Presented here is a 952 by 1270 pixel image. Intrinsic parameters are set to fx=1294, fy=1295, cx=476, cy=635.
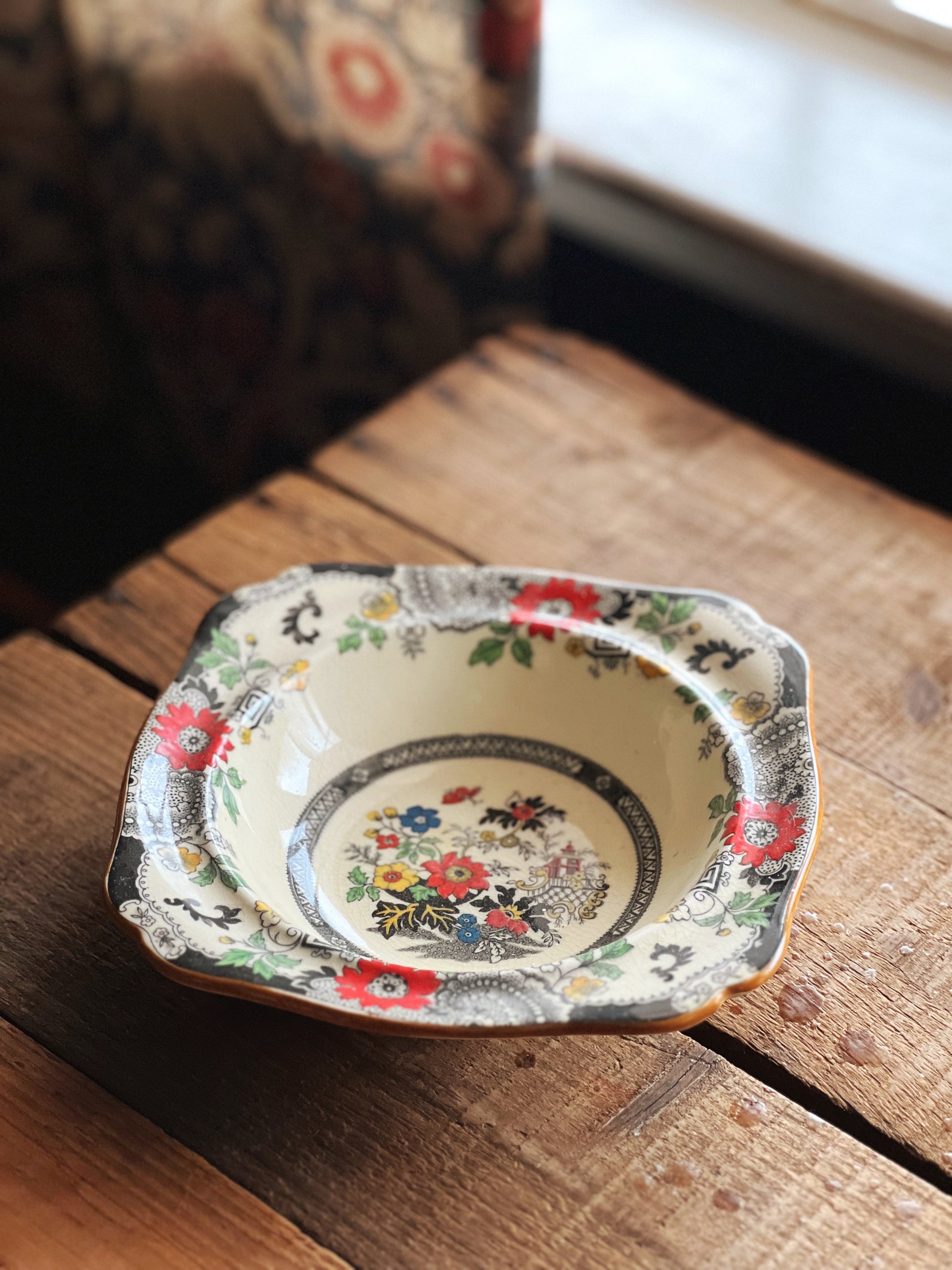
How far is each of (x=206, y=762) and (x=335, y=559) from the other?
0.30 meters

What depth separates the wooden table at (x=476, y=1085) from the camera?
1.86 ft

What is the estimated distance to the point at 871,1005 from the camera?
0.66m

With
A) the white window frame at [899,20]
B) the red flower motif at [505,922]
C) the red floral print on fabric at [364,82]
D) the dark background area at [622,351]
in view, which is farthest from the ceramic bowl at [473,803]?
the white window frame at [899,20]

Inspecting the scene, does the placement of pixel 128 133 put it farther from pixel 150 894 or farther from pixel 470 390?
pixel 150 894

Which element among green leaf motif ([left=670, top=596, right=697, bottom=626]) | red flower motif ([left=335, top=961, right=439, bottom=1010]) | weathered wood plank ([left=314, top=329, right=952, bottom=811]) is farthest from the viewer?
weathered wood plank ([left=314, top=329, right=952, bottom=811])

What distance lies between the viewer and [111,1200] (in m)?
0.58

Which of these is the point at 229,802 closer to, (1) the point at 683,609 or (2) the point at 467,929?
(2) the point at 467,929

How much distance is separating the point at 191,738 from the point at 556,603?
23cm

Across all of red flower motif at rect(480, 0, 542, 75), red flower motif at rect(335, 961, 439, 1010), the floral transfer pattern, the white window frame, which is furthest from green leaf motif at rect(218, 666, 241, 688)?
the white window frame

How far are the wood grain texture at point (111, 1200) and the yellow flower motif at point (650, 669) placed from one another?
336 mm

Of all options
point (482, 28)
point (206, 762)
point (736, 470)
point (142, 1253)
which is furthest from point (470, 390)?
point (142, 1253)

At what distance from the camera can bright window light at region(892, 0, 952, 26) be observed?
1412 mm

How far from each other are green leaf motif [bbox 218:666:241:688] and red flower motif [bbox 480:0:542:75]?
829mm

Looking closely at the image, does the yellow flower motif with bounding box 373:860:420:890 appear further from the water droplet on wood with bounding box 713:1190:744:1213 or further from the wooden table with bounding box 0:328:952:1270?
the water droplet on wood with bounding box 713:1190:744:1213
